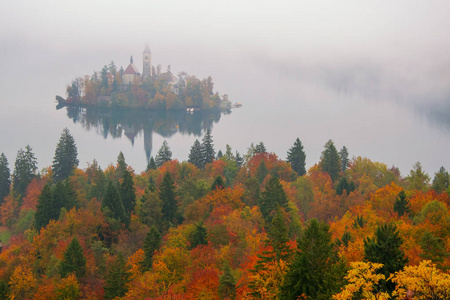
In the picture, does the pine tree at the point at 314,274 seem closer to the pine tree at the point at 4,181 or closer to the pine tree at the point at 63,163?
the pine tree at the point at 63,163

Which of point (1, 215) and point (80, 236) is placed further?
point (1, 215)

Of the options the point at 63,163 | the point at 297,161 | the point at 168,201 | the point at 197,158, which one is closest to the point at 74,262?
the point at 168,201

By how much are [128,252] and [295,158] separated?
40.6 m

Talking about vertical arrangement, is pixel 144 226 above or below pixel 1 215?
above

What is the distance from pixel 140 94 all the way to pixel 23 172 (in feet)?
371

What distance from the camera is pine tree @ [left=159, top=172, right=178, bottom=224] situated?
189 feet

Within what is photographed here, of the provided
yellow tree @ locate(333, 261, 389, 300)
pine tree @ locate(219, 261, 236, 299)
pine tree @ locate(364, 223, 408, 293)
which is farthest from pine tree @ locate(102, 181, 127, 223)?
yellow tree @ locate(333, 261, 389, 300)

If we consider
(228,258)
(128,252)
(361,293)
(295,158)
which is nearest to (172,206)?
(128,252)

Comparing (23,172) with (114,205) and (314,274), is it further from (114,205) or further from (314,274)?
(314,274)

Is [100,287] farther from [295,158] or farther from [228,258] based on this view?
[295,158]

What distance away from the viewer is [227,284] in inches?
1326

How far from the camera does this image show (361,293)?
22.3 metres

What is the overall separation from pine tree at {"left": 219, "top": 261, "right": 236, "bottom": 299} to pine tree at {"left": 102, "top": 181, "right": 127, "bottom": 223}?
2481 centimetres

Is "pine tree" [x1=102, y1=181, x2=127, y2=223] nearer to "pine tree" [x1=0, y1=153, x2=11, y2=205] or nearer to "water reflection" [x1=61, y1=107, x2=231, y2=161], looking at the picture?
"pine tree" [x1=0, y1=153, x2=11, y2=205]
